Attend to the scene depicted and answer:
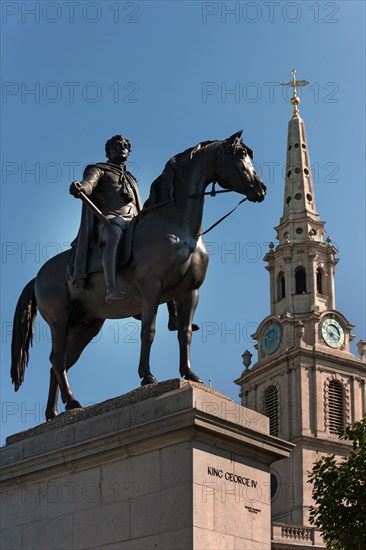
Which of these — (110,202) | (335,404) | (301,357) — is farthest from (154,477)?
(335,404)

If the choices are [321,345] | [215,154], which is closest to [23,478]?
[215,154]

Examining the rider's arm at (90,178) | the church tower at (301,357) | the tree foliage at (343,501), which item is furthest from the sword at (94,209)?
the church tower at (301,357)

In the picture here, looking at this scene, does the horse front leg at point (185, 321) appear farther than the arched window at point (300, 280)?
No

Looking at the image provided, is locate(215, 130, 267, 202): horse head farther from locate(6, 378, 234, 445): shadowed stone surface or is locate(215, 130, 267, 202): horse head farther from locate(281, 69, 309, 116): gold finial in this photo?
locate(281, 69, 309, 116): gold finial

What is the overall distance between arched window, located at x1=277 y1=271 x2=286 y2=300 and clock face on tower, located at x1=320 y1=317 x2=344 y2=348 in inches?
205

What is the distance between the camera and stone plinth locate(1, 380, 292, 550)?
13.3 meters

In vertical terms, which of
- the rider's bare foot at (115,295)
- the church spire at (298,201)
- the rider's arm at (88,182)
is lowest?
the rider's bare foot at (115,295)

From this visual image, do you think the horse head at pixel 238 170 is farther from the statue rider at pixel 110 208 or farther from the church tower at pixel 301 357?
the church tower at pixel 301 357

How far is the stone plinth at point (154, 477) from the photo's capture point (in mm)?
13328

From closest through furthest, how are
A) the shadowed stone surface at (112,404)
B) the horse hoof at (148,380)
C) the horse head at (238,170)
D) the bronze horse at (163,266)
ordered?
1. the shadowed stone surface at (112,404)
2. the horse hoof at (148,380)
3. the bronze horse at (163,266)
4. the horse head at (238,170)

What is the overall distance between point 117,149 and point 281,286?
87.1 m

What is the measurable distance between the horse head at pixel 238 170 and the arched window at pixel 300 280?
87079mm

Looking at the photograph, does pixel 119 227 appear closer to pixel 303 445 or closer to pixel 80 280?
pixel 80 280

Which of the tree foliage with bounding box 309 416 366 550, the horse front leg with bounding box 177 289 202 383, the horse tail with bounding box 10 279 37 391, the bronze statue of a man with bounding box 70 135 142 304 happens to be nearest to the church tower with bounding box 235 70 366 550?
the tree foliage with bounding box 309 416 366 550
